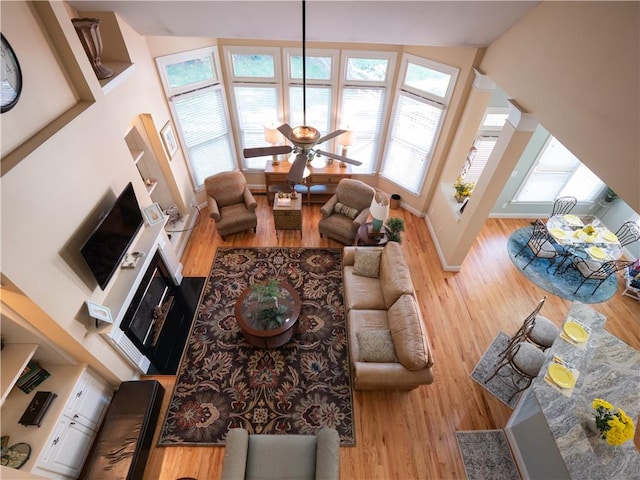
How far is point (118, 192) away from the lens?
3.80m

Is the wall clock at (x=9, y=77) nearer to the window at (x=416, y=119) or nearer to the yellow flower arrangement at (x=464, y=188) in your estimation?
the window at (x=416, y=119)

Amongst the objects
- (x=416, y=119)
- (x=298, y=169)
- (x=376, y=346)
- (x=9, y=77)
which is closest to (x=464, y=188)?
(x=416, y=119)

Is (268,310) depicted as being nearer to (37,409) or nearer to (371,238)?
(371,238)

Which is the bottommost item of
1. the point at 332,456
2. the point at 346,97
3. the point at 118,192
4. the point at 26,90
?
the point at 332,456

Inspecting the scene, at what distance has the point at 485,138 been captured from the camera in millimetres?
5945

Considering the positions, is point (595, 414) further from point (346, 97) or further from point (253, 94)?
point (253, 94)

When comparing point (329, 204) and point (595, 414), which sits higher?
point (329, 204)

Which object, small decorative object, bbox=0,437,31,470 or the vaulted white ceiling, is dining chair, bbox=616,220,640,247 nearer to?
the vaulted white ceiling

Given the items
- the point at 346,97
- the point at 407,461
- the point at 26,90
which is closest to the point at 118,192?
the point at 26,90

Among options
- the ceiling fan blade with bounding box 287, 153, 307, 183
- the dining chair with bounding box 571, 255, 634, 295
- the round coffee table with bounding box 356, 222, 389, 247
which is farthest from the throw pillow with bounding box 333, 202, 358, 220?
the dining chair with bounding box 571, 255, 634, 295

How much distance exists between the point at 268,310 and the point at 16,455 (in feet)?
8.80

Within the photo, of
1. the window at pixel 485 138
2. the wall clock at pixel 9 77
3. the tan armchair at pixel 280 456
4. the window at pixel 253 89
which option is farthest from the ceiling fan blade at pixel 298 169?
the window at pixel 485 138

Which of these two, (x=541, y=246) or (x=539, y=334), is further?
(x=541, y=246)

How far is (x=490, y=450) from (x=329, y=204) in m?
4.34
